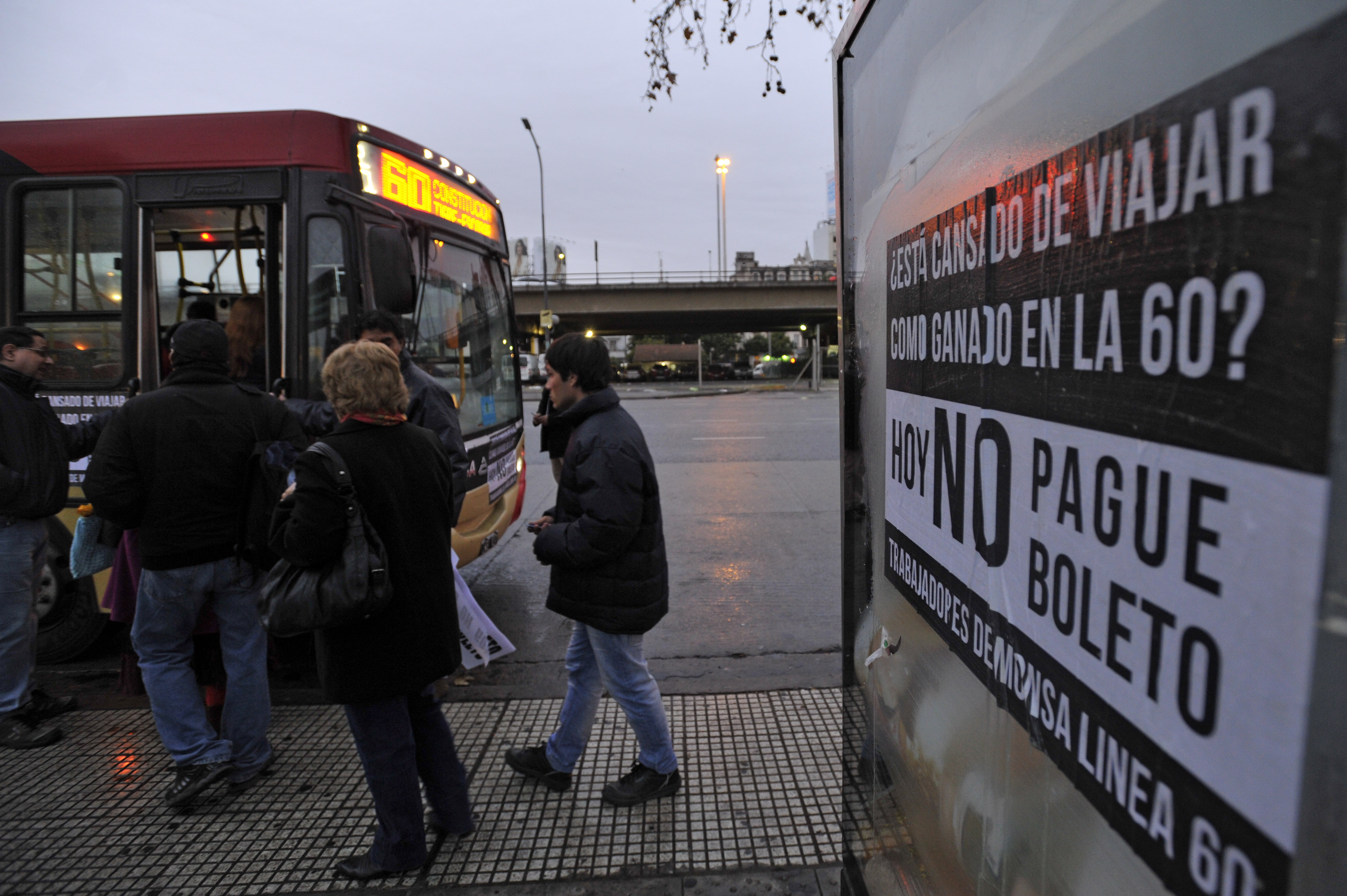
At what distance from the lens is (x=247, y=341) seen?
4.82 m

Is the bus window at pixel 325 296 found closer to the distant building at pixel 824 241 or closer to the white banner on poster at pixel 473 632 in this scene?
the white banner on poster at pixel 473 632

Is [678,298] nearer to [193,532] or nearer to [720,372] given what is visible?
[720,372]

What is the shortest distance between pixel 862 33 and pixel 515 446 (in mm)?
4912

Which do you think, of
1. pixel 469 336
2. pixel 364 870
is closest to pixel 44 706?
pixel 364 870

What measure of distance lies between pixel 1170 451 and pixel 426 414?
144 inches

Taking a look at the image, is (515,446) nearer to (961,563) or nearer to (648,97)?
(648,97)

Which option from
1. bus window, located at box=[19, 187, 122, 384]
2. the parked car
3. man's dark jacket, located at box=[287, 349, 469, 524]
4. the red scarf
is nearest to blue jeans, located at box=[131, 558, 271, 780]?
man's dark jacket, located at box=[287, 349, 469, 524]

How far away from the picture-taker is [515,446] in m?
6.40

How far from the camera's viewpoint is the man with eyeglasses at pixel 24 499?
12.0 ft

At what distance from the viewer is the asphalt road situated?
15.3 feet

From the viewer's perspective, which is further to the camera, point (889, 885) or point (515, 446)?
point (515, 446)

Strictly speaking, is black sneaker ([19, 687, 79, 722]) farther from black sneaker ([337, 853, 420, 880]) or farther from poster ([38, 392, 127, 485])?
black sneaker ([337, 853, 420, 880])

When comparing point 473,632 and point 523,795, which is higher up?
point 473,632

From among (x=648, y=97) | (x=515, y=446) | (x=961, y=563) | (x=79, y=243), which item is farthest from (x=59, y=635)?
(x=961, y=563)
